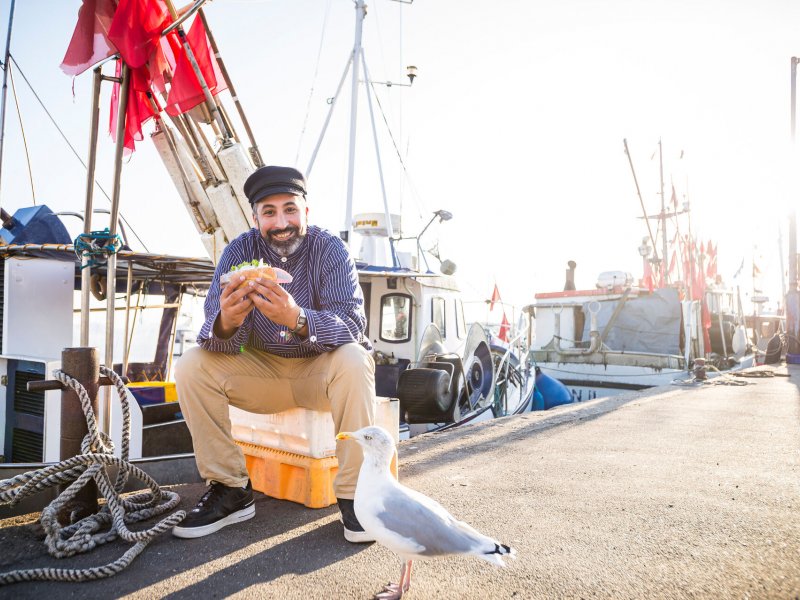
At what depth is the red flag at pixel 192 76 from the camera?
4.35 metres

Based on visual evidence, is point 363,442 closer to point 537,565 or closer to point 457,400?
point 537,565

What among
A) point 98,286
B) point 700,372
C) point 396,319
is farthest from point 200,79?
point 700,372

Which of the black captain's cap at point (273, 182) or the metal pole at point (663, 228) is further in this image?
the metal pole at point (663, 228)

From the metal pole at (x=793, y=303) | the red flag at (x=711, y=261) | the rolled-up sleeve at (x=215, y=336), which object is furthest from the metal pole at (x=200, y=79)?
the red flag at (x=711, y=261)

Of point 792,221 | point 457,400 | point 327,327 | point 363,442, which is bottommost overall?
point 457,400

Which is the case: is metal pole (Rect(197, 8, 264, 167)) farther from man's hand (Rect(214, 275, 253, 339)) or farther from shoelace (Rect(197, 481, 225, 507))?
shoelace (Rect(197, 481, 225, 507))

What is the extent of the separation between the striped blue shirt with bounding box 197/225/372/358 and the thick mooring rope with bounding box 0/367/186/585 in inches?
25.9

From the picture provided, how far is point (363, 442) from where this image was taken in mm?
1926

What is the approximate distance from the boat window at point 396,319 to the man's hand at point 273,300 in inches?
231

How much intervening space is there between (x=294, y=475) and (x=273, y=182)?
1.59 meters

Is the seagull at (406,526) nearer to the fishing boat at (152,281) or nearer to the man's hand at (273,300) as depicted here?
the man's hand at (273,300)

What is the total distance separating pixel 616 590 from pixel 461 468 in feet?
6.01

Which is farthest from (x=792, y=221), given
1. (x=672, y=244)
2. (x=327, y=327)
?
(x=327, y=327)

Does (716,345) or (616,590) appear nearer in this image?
(616,590)
